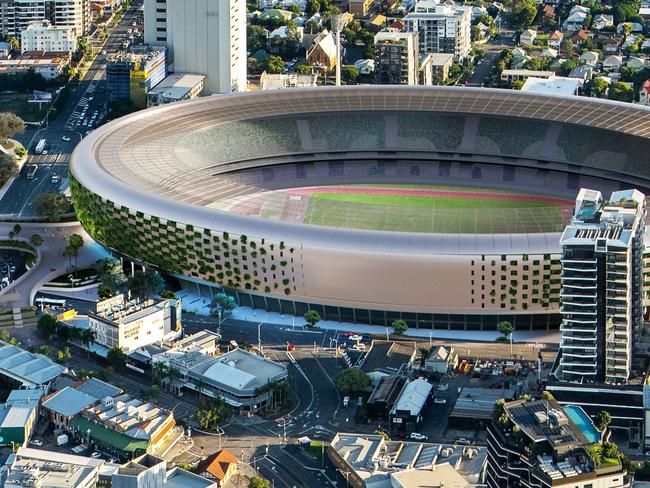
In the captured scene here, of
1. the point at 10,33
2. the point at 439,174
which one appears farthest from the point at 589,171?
the point at 10,33

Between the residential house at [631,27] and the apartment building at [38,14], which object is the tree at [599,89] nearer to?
the residential house at [631,27]

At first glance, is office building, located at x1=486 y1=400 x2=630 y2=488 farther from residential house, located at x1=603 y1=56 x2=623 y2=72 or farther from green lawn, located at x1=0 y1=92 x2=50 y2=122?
residential house, located at x1=603 y1=56 x2=623 y2=72

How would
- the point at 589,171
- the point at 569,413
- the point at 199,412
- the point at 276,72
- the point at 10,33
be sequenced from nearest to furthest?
Result: the point at 569,413
the point at 199,412
the point at 589,171
the point at 276,72
the point at 10,33

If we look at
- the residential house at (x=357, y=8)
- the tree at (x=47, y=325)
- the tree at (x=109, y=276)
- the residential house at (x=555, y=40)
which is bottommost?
the tree at (x=47, y=325)

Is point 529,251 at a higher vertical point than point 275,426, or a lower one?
higher

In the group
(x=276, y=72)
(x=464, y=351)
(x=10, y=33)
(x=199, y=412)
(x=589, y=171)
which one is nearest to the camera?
(x=199, y=412)

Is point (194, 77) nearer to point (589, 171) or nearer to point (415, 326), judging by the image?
point (589, 171)

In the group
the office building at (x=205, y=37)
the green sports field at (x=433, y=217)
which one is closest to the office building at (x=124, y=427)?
the green sports field at (x=433, y=217)

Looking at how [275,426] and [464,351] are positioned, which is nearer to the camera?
[275,426]
